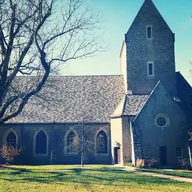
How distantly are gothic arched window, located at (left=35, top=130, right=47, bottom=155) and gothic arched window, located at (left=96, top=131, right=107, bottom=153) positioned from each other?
632 centimetres

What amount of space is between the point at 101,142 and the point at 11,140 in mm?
10857

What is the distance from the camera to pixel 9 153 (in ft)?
102

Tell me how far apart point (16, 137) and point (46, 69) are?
15.9 meters

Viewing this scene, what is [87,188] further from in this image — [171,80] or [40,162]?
[171,80]

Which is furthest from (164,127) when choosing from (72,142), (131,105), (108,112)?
(72,142)

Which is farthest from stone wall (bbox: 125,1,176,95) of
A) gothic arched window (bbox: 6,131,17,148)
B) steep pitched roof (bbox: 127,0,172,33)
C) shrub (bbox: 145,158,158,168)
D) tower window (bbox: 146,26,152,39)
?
gothic arched window (bbox: 6,131,17,148)

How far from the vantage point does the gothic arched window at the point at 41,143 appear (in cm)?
3341

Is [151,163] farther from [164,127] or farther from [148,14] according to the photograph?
[148,14]

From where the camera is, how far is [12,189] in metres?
15.2

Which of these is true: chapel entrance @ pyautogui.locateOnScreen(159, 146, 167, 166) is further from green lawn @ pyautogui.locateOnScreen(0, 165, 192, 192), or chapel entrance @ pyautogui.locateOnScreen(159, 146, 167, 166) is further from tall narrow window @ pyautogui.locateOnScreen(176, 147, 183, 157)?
green lawn @ pyautogui.locateOnScreen(0, 165, 192, 192)

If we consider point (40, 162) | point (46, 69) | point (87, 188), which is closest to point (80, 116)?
point (40, 162)

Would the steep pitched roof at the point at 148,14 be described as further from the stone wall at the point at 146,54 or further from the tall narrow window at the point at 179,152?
the tall narrow window at the point at 179,152

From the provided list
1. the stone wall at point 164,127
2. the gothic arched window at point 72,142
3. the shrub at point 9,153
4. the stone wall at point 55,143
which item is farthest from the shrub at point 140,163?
the shrub at point 9,153

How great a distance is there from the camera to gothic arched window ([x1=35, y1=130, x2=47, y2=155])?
3341 cm
